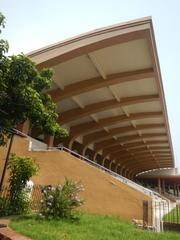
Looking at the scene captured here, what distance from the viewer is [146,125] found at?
3155cm

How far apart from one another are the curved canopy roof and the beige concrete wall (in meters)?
5.38

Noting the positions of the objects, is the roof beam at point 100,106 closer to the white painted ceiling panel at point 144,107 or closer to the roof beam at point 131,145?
the white painted ceiling panel at point 144,107

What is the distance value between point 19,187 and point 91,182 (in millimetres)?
4593

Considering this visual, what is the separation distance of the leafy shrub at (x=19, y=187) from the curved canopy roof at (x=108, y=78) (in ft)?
20.9

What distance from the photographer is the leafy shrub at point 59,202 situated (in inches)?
377

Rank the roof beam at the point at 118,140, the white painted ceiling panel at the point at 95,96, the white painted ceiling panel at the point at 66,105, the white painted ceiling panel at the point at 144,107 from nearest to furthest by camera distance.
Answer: the white painted ceiling panel at the point at 95,96, the white painted ceiling panel at the point at 66,105, the white painted ceiling panel at the point at 144,107, the roof beam at the point at 118,140

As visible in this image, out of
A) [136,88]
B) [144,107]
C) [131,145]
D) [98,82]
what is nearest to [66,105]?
[98,82]

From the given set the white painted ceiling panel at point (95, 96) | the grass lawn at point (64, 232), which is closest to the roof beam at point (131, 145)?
the white painted ceiling panel at point (95, 96)

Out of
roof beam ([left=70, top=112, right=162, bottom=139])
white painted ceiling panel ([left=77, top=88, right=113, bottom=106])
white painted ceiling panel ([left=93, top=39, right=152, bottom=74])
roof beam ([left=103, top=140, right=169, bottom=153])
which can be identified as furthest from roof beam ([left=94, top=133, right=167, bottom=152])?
white painted ceiling panel ([left=93, top=39, right=152, bottom=74])

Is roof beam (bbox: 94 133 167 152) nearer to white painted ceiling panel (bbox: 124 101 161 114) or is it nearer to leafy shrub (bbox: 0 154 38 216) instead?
white painted ceiling panel (bbox: 124 101 161 114)

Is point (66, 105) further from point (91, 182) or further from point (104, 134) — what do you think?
point (104, 134)

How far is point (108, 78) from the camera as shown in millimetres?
18672

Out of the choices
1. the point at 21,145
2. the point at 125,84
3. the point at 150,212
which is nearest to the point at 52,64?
the point at 21,145

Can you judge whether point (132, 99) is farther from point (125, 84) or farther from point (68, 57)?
point (68, 57)
